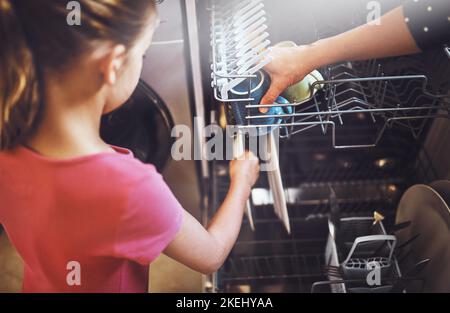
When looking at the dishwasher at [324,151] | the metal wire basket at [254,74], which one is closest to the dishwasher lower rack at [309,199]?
A: the dishwasher at [324,151]

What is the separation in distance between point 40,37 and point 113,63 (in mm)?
116

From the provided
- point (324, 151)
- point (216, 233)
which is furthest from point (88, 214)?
point (324, 151)

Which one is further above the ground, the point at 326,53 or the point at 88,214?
the point at 326,53

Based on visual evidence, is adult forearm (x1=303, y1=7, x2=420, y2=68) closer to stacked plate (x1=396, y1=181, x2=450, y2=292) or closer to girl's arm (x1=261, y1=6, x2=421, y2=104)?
girl's arm (x1=261, y1=6, x2=421, y2=104)

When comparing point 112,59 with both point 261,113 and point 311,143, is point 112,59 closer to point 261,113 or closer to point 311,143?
point 261,113

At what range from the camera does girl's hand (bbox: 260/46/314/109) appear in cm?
93

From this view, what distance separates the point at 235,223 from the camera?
914 mm

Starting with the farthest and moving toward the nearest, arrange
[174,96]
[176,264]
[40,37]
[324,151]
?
[324,151] < [176,264] < [174,96] < [40,37]

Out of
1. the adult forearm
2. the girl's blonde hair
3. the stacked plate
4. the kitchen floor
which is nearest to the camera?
the girl's blonde hair

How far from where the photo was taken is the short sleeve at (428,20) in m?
0.82

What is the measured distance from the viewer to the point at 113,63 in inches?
30.3

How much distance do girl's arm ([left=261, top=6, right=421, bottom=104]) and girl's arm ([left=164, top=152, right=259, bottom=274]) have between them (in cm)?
16

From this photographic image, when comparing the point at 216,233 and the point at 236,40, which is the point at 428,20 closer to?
the point at 236,40

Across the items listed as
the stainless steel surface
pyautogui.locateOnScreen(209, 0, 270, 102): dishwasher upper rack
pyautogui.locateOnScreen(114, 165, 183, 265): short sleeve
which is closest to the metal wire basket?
pyautogui.locateOnScreen(209, 0, 270, 102): dishwasher upper rack
